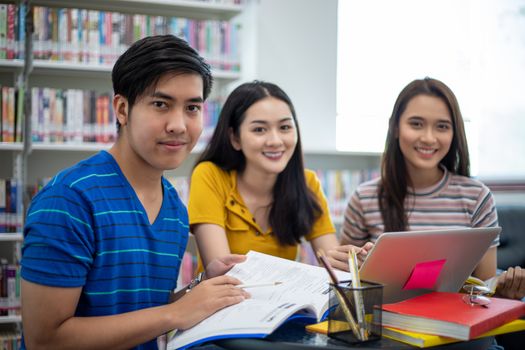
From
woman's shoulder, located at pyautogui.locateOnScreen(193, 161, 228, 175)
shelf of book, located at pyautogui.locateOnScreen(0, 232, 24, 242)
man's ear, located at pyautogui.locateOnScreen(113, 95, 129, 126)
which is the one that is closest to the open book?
man's ear, located at pyautogui.locateOnScreen(113, 95, 129, 126)

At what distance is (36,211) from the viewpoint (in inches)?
43.6

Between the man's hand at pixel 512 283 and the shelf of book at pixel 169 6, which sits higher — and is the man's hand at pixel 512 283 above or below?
below

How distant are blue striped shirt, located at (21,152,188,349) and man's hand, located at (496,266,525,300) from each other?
2.42 feet

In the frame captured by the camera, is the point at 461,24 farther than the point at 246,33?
Yes

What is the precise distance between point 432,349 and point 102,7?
2.70 metres

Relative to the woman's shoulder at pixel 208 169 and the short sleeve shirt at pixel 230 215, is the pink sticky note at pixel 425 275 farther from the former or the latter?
the woman's shoulder at pixel 208 169

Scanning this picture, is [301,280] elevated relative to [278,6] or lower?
lower

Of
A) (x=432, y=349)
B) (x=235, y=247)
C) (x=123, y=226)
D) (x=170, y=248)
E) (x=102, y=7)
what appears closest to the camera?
(x=432, y=349)

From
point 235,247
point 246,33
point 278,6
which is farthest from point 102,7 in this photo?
point 235,247

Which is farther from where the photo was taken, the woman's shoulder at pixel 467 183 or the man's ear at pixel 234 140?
the man's ear at pixel 234 140

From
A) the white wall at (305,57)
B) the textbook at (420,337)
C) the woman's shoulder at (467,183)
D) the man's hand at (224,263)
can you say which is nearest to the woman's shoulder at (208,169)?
the man's hand at (224,263)

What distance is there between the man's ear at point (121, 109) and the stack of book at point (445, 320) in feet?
2.14

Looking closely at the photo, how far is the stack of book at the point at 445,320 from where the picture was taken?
934 millimetres

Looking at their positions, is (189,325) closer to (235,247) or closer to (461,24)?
(235,247)
